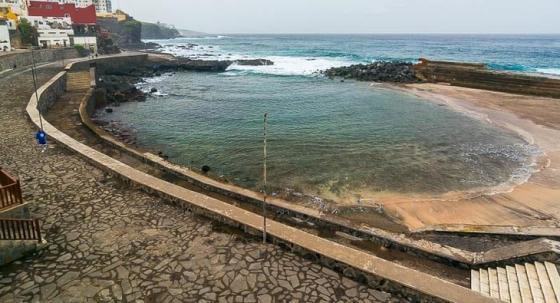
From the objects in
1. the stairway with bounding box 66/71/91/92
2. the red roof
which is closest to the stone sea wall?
the stairway with bounding box 66/71/91/92

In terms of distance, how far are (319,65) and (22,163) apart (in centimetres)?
5273

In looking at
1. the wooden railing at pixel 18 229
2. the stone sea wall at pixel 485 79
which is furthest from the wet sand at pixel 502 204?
the stone sea wall at pixel 485 79

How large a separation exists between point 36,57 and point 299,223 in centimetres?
3569

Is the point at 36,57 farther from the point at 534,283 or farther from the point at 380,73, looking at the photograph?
the point at 534,283

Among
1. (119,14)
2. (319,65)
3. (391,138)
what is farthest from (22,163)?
(119,14)

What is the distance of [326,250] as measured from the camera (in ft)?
22.8

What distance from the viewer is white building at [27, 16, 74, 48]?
143 ft

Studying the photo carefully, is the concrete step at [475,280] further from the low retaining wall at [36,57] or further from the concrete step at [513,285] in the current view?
the low retaining wall at [36,57]

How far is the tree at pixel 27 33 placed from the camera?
39.3m

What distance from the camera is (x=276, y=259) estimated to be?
6.96 m

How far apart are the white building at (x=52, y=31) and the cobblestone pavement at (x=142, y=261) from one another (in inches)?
1730

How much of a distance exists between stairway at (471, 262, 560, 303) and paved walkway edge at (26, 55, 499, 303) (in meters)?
0.89

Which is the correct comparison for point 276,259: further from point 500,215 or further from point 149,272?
point 500,215

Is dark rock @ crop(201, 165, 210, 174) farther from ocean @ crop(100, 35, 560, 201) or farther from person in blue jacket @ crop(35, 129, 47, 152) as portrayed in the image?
person in blue jacket @ crop(35, 129, 47, 152)
